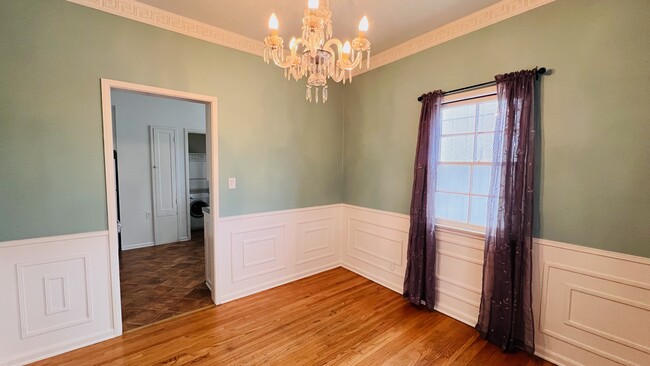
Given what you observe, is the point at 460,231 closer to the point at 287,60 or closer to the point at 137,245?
the point at 287,60

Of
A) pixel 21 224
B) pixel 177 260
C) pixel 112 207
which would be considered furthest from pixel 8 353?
pixel 177 260

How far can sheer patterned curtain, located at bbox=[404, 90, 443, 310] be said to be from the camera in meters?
2.62

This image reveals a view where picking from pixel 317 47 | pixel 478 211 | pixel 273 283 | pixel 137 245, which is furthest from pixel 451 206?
pixel 137 245

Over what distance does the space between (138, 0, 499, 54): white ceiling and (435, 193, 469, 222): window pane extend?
1702 mm

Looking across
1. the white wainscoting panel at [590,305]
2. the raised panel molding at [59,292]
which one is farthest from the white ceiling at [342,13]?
the raised panel molding at [59,292]

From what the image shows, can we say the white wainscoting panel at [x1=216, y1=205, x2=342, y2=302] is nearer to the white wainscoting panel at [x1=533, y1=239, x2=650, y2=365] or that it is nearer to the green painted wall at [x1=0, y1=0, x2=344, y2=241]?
the green painted wall at [x1=0, y1=0, x2=344, y2=241]

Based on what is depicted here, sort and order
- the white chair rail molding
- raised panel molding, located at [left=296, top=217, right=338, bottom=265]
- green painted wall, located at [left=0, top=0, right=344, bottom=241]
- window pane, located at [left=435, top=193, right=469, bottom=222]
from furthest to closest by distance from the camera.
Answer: raised panel molding, located at [left=296, top=217, right=338, bottom=265], window pane, located at [left=435, top=193, right=469, bottom=222], green painted wall, located at [left=0, top=0, right=344, bottom=241], the white chair rail molding

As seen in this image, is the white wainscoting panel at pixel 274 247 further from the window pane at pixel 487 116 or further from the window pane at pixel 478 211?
the window pane at pixel 487 116

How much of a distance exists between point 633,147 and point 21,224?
4270 millimetres

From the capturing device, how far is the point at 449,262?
8.64 ft

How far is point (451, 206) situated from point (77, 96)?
11.3ft

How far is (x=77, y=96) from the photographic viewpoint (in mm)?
2059

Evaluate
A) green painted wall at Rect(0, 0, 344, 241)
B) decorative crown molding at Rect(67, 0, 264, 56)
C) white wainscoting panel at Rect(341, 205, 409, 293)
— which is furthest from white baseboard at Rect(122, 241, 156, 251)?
decorative crown molding at Rect(67, 0, 264, 56)

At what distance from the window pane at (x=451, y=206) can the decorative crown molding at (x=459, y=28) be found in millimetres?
1563
